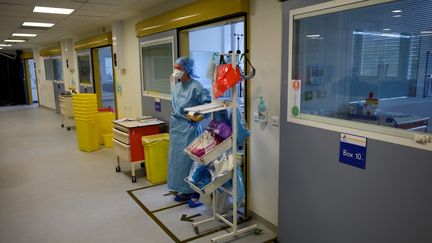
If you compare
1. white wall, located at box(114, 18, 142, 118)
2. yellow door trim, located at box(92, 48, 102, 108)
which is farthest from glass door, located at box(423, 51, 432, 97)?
yellow door trim, located at box(92, 48, 102, 108)

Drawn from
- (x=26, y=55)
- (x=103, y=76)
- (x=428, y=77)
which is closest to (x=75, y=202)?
(x=428, y=77)

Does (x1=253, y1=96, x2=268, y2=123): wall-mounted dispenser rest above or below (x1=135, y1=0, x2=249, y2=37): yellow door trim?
below

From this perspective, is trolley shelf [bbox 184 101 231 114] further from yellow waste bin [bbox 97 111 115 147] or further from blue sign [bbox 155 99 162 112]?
yellow waste bin [bbox 97 111 115 147]

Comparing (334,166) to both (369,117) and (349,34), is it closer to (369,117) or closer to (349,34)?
(369,117)

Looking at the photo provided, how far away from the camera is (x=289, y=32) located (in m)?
2.26

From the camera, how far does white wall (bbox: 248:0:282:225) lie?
2594mm

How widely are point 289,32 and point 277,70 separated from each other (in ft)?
1.31

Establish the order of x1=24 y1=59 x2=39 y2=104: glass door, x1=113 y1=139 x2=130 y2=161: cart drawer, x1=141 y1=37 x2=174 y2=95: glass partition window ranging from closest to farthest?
x1=113 y1=139 x2=130 y2=161: cart drawer → x1=141 y1=37 x2=174 y2=95: glass partition window → x1=24 y1=59 x2=39 y2=104: glass door

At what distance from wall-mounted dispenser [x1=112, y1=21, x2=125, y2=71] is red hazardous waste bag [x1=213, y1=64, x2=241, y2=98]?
361 centimetres

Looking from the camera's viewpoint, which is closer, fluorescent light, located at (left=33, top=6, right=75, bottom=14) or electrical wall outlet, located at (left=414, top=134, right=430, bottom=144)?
electrical wall outlet, located at (left=414, top=134, right=430, bottom=144)

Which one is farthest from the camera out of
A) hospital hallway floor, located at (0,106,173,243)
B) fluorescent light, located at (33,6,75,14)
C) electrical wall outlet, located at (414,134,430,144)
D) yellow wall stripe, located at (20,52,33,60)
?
yellow wall stripe, located at (20,52,33,60)

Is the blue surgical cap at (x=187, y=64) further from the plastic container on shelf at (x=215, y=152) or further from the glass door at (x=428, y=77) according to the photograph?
the glass door at (x=428, y=77)

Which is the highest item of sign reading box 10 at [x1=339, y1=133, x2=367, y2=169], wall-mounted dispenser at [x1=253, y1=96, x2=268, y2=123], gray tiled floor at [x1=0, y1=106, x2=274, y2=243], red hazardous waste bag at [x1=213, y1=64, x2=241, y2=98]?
red hazardous waste bag at [x1=213, y1=64, x2=241, y2=98]

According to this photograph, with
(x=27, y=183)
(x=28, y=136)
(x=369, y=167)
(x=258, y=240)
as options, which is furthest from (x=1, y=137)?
(x=369, y=167)
